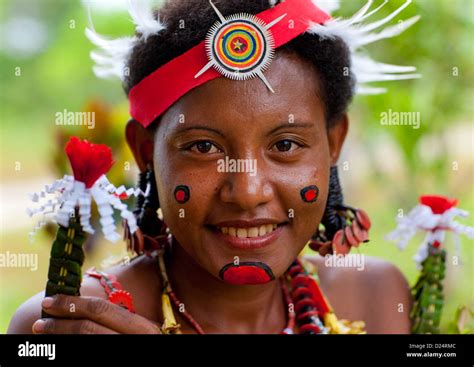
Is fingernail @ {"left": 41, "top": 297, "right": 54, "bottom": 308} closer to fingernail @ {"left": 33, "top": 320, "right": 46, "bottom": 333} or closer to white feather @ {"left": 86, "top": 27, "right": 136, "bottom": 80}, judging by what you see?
fingernail @ {"left": 33, "top": 320, "right": 46, "bottom": 333}

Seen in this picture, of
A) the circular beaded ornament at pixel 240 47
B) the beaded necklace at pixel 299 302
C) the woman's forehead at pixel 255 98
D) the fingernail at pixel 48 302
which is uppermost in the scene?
the circular beaded ornament at pixel 240 47

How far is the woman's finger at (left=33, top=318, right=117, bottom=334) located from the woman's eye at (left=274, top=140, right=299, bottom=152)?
2.36ft

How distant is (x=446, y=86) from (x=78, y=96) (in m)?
2.63

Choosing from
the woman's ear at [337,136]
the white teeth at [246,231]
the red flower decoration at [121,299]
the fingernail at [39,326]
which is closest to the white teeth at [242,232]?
the white teeth at [246,231]

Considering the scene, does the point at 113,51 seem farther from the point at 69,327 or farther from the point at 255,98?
the point at 69,327

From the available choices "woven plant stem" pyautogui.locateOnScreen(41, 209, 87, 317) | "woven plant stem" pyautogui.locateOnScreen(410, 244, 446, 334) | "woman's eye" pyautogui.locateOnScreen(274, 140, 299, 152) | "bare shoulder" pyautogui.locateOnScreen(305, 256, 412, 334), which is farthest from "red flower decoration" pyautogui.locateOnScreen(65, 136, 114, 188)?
"woven plant stem" pyautogui.locateOnScreen(410, 244, 446, 334)

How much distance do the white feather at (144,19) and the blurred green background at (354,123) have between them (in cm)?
117

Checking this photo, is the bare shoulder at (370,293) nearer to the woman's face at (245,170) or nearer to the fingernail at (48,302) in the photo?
the woman's face at (245,170)

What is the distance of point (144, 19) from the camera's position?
2.26 m

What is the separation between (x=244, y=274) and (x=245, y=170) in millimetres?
327

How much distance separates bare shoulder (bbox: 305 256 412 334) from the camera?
8.74ft

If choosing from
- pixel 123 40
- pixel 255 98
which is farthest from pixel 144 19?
pixel 255 98

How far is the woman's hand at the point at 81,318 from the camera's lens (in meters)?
2.00
